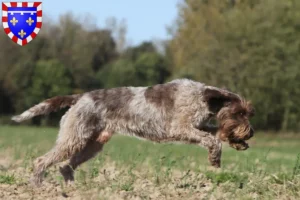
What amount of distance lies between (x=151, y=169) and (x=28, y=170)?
212 cm

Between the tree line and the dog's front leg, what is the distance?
34.0 meters

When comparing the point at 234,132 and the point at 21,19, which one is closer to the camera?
the point at 234,132

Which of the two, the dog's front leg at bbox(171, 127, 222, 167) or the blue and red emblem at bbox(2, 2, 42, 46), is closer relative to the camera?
the dog's front leg at bbox(171, 127, 222, 167)

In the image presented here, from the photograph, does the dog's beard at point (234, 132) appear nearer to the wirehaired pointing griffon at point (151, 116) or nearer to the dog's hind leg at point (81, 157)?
the wirehaired pointing griffon at point (151, 116)

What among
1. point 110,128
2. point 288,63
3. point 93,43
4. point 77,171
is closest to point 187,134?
point 110,128

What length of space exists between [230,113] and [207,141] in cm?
64

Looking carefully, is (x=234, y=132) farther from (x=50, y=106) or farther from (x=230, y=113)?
(x=50, y=106)

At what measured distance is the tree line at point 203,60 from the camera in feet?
146

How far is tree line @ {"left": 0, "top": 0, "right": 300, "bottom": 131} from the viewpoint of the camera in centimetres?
4459

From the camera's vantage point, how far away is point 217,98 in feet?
30.1

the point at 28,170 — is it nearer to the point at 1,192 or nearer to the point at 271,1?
the point at 1,192

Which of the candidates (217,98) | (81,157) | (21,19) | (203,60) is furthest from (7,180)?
(203,60)

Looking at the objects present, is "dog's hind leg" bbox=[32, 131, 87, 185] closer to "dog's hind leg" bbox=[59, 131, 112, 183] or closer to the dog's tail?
"dog's hind leg" bbox=[59, 131, 112, 183]

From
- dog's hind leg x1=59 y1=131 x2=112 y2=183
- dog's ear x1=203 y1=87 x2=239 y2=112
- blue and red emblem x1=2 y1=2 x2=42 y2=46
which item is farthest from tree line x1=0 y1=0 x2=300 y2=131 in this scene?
dog's ear x1=203 y1=87 x2=239 y2=112
